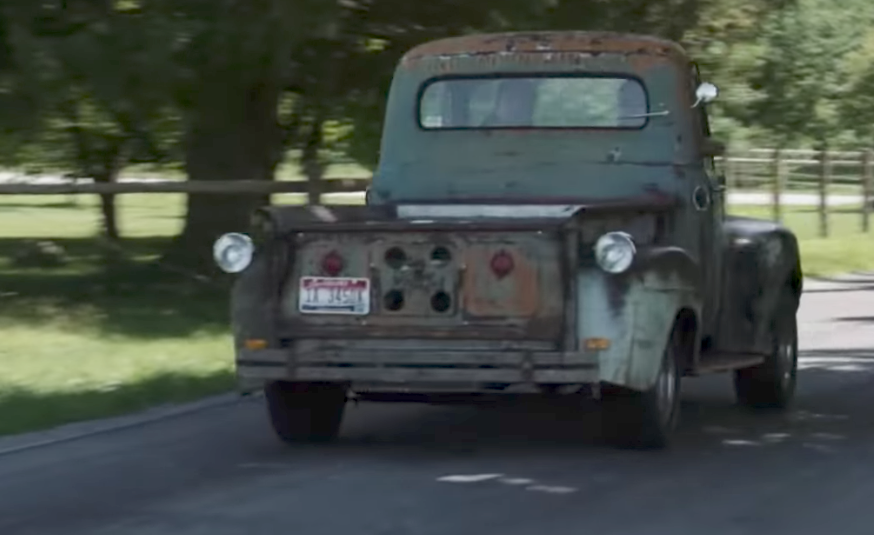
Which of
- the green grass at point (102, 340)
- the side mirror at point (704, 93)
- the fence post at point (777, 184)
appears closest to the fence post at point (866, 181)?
the fence post at point (777, 184)

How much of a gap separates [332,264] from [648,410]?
1755 mm

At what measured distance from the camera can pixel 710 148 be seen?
12.0m

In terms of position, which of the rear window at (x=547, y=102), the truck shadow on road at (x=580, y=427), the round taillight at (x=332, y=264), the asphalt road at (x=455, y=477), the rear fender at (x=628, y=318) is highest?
the rear window at (x=547, y=102)

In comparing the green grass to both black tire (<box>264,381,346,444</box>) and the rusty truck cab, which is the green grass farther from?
the rusty truck cab

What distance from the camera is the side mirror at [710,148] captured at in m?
11.9

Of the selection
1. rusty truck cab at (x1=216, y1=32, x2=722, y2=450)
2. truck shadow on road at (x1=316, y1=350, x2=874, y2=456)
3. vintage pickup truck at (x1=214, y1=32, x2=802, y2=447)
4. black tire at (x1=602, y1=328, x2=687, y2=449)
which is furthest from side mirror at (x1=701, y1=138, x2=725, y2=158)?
truck shadow on road at (x1=316, y1=350, x2=874, y2=456)

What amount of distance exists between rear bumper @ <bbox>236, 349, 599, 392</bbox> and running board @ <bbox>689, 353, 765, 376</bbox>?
1.47 meters

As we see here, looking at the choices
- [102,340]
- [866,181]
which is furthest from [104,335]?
[866,181]

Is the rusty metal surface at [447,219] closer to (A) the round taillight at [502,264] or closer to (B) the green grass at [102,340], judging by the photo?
(A) the round taillight at [502,264]

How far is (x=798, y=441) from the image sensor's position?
11422 mm

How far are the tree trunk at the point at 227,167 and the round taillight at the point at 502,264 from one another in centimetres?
929

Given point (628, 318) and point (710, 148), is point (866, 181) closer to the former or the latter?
point (710, 148)

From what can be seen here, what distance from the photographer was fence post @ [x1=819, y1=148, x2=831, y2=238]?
3091 cm

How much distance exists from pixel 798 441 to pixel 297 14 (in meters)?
6.28
